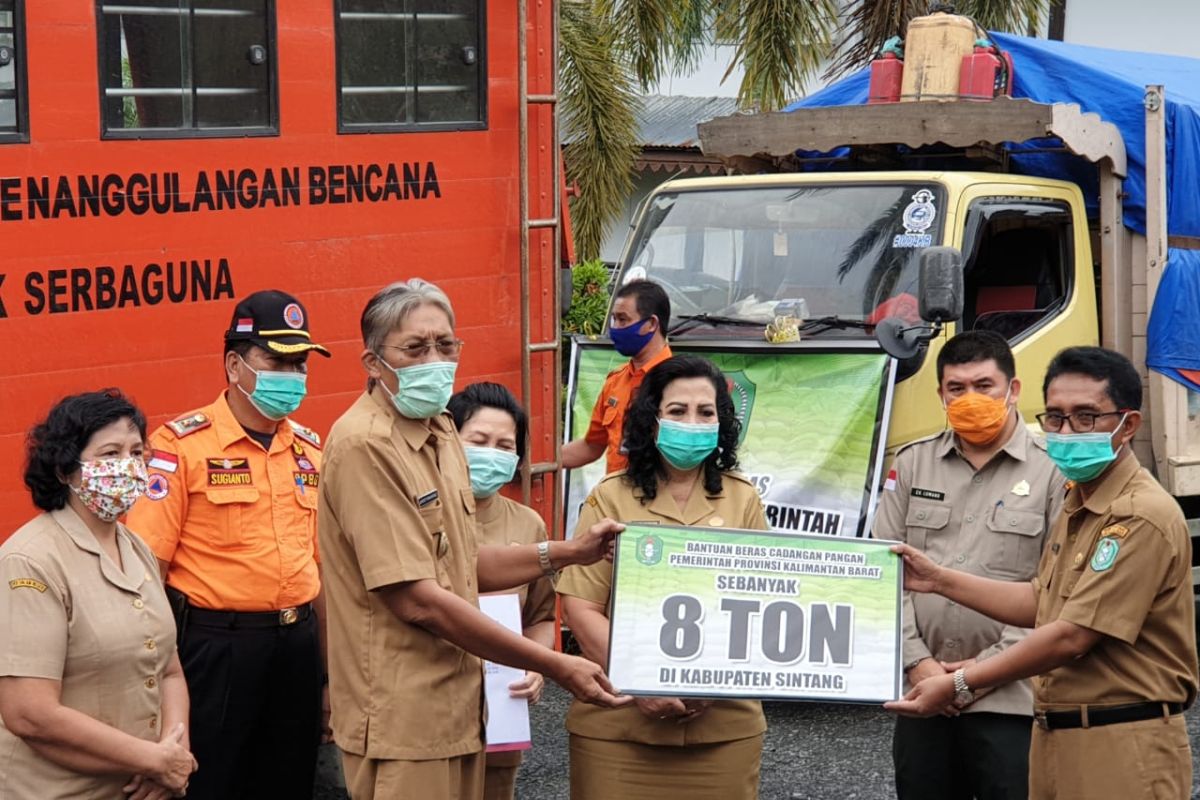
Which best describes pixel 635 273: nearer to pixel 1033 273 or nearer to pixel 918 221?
pixel 918 221

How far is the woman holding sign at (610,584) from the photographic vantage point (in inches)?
160

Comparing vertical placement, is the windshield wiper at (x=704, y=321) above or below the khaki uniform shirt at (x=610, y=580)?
above

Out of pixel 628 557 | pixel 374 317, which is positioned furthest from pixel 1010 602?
pixel 374 317

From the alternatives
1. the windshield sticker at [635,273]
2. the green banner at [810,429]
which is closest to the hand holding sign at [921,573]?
the green banner at [810,429]

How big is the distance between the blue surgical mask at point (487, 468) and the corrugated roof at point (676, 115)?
1688 cm

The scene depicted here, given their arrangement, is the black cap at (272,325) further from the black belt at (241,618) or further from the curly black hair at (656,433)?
the curly black hair at (656,433)

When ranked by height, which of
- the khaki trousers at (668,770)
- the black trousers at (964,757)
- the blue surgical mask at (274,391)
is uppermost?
the blue surgical mask at (274,391)

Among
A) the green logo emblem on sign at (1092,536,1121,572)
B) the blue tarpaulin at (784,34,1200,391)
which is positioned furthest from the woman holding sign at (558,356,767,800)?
the blue tarpaulin at (784,34,1200,391)

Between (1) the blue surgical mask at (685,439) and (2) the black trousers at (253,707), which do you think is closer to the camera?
(1) the blue surgical mask at (685,439)

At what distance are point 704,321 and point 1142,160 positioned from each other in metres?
2.18

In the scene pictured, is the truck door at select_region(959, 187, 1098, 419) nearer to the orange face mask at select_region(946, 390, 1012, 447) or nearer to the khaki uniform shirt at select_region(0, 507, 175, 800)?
Answer: the orange face mask at select_region(946, 390, 1012, 447)

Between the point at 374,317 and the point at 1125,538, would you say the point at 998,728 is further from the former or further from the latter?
the point at 374,317

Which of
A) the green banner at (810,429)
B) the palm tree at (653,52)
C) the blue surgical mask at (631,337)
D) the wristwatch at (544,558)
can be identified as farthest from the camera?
the palm tree at (653,52)

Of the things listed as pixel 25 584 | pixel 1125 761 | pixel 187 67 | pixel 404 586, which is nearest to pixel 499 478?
pixel 404 586
